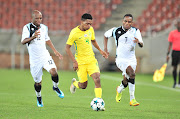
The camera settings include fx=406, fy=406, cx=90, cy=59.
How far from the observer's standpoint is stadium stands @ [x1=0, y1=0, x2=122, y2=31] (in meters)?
25.0

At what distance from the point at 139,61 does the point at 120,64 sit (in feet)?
45.5

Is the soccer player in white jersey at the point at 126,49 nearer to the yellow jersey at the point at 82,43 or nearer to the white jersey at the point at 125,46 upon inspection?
the white jersey at the point at 125,46

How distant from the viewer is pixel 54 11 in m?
25.5

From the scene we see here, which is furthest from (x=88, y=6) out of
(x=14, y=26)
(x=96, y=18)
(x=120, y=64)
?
(x=120, y=64)

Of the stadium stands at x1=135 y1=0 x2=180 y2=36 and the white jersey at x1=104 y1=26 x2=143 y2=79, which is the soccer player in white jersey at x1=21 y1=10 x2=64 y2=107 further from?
the stadium stands at x1=135 y1=0 x2=180 y2=36

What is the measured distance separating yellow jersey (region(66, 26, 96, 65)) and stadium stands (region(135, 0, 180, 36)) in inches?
597

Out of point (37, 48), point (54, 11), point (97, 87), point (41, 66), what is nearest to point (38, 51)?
point (37, 48)

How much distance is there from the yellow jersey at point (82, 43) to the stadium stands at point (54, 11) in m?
16.2

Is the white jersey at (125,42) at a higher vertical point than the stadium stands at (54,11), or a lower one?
lower

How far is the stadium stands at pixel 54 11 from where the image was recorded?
25.0 metres

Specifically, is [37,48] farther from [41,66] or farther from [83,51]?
[83,51]

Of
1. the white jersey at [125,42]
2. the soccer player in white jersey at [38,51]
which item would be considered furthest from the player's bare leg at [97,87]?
the white jersey at [125,42]

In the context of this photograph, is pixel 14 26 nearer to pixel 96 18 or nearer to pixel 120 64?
pixel 96 18

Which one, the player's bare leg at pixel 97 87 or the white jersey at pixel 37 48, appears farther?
the white jersey at pixel 37 48
